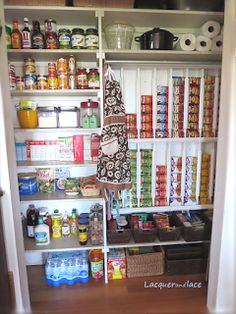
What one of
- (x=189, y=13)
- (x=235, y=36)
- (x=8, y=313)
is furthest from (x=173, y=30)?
(x=8, y=313)

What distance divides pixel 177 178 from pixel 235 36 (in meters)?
1.14

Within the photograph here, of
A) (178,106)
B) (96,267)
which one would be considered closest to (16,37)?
(178,106)

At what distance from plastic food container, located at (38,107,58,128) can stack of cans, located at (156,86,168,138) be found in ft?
2.66

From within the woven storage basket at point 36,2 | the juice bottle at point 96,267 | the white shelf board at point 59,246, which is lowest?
the juice bottle at point 96,267

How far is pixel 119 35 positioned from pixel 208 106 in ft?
2.92

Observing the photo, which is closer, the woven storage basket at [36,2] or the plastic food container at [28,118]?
the woven storage basket at [36,2]

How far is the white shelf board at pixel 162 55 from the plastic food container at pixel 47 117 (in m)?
0.58

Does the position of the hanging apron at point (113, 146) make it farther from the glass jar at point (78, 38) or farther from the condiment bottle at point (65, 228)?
the condiment bottle at point (65, 228)

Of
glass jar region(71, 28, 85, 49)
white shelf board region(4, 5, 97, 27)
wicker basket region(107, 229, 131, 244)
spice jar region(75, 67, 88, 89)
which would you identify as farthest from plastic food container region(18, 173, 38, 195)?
Result: white shelf board region(4, 5, 97, 27)

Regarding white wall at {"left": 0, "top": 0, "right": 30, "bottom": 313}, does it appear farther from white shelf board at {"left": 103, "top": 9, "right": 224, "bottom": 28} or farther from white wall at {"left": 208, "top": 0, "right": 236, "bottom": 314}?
white wall at {"left": 208, "top": 0, "right": 236, "bottom": 314}

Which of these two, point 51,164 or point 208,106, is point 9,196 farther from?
point 208,106

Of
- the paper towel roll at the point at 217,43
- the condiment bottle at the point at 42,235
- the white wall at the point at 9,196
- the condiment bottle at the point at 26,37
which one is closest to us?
the white wall at the point at 9,196

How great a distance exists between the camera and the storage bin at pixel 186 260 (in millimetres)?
2021

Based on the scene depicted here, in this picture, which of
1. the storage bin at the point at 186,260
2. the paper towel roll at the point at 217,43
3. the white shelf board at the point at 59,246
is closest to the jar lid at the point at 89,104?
the paper towel roll at the point at 217,43
